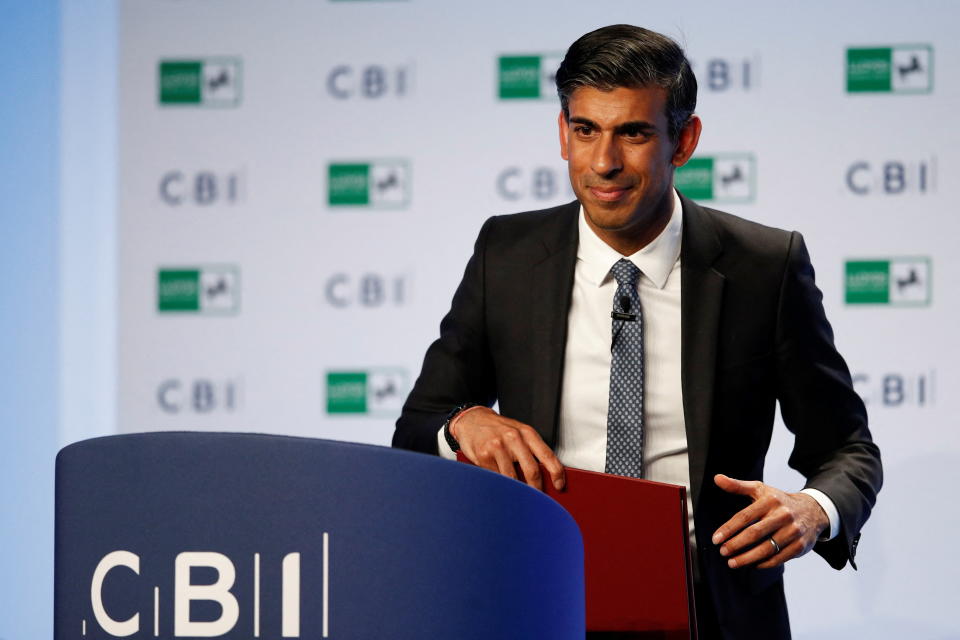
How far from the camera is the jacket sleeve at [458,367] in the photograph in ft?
5.70

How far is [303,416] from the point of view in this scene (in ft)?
11.5

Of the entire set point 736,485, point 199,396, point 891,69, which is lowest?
point 199,396

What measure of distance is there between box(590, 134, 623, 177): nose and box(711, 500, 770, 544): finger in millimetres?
533

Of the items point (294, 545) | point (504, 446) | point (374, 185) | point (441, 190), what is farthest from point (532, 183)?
point (294, 545)

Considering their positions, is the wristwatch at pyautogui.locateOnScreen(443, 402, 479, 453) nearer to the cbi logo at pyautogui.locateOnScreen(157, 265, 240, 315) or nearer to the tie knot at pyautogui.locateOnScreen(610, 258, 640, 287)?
the tie knot at pyautogui.locateOnScreen(610, 258, 640, 287)

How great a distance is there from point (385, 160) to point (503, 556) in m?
2.76

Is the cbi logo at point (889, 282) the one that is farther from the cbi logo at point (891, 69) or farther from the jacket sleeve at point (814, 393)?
the jacket sleeve at point (814, 393)

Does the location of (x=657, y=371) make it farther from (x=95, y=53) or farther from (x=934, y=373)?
(x=95, y=53)

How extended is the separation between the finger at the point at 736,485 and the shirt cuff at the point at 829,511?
144mm

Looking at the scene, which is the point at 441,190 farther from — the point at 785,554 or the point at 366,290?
the point at 785,554

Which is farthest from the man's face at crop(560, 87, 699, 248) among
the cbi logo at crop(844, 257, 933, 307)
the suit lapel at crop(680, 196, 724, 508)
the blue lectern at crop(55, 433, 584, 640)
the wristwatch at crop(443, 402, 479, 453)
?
the cbi logo at crop(844, 257, 933, 307)

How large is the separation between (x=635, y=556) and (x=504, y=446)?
0.70 feet

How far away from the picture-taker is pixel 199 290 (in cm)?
356

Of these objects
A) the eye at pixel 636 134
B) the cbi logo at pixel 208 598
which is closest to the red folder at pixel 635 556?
the cbi logo at pixel 208 598
